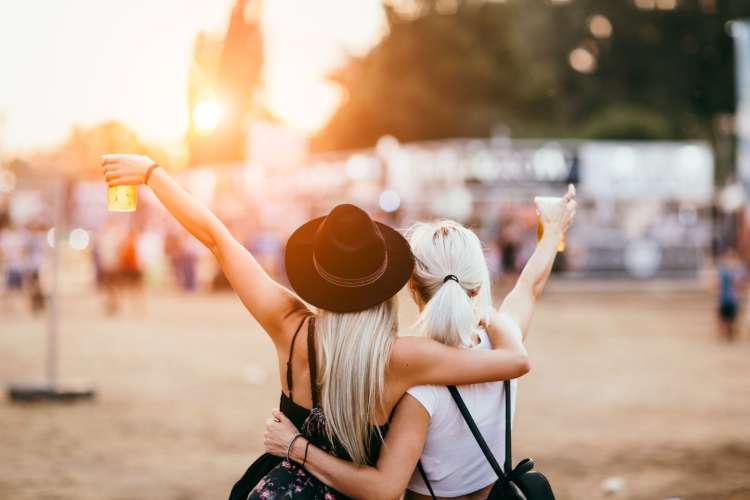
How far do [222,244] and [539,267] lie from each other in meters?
1.23

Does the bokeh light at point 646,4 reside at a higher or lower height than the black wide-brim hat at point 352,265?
higher

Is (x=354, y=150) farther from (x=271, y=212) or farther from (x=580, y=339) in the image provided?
(x=580, y=339)

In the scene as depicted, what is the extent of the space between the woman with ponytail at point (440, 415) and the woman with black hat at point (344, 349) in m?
0.05

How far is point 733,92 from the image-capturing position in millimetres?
54656

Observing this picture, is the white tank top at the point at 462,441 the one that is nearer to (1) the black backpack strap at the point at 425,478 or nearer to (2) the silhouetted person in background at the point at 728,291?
(1) the black backpack strap at the point at 425,478

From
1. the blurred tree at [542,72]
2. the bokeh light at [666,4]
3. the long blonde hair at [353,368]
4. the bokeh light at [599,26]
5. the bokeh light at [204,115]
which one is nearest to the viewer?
the long blonde hair at [353,368]

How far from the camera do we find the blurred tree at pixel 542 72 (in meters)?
51.7

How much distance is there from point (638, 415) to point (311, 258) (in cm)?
740

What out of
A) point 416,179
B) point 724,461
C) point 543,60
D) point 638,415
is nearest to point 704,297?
point 416,179

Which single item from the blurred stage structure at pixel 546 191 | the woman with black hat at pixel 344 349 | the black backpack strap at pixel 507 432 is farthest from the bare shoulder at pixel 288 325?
the blurred stage structure at pixel 546 191

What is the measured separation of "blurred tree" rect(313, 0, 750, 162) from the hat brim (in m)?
48.5

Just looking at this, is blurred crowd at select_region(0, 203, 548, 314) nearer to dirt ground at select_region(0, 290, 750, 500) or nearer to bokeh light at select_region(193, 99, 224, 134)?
dirt ground at select_region(0, 290, 750, 500)

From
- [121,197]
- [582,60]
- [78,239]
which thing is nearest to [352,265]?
[121,197]

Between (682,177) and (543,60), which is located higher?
(543,60)
